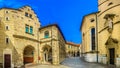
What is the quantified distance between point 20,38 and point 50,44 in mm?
5605

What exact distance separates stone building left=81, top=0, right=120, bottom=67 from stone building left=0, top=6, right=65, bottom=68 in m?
7.44

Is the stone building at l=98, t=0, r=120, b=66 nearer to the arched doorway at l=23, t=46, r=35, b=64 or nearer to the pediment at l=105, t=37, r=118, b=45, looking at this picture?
the pediment at l=105, t=37, r=118, b=45

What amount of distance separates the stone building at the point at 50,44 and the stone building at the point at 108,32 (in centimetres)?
705

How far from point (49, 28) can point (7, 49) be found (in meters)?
8.83

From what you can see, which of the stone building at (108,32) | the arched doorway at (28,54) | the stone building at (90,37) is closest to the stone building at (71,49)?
the stone building at (90,37)

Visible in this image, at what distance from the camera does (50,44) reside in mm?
32688

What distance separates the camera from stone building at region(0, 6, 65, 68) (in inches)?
1100

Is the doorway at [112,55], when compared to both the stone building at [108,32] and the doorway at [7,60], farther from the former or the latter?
the doorway at [7,60]

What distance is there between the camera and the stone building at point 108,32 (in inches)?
1029

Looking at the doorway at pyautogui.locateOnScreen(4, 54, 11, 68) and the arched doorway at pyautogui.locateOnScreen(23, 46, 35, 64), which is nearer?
the doorway at pyautogui.locateOnScreen(4, 54, 11, 68)

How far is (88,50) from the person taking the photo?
33.6 m

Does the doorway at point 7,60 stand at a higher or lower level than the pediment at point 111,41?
lower

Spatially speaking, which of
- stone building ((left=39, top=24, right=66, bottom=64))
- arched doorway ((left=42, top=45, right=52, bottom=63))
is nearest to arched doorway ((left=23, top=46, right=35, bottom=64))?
stone building ((left=39, top=24, right=66, bottom=64))

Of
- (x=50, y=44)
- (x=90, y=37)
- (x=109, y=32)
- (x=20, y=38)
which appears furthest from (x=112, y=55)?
(x=20, y=38)
